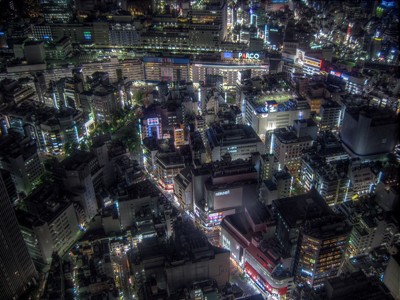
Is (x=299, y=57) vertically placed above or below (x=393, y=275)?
above

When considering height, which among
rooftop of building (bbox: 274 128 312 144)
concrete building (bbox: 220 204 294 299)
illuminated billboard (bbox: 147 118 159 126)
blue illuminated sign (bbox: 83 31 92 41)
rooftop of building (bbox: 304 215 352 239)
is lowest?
concrete building (bbox: 220 204 294 299)

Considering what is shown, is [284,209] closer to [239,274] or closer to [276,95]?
[239,274]

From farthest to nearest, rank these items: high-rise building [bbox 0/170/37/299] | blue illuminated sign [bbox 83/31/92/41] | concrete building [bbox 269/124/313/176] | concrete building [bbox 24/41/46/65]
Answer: blue illuminated sign [bbox 83/31/92/41]
concrete building [bbox 24/41/46/65]
concrete building [bbox 269/124/313/176]
high-rise building [bbox 0/170/37/299]

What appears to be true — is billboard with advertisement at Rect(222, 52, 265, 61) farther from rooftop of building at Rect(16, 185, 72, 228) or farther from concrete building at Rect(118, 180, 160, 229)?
rooftop of building at Rect(16, 185, 72, 228)

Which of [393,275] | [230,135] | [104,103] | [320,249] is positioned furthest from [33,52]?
[393,275]

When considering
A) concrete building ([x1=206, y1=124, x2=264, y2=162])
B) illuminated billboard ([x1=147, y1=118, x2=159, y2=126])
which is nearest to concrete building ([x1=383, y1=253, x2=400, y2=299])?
concrete building ([x1=206, y1=124, x2=264, y2=162])

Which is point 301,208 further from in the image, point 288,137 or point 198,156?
point 198,156

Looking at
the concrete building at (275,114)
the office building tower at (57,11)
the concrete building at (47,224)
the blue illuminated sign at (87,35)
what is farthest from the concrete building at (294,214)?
the office building tower at (57,11)

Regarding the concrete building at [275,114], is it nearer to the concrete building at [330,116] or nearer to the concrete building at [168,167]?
the concrete building at [330,116]
